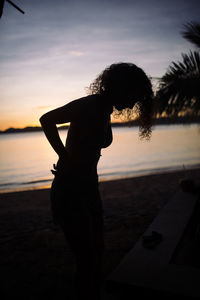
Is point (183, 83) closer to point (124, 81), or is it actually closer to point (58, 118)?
point (124, 81)

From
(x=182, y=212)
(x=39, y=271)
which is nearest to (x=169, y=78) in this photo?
(x=182, y=212)

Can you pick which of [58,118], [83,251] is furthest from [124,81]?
[83,251]

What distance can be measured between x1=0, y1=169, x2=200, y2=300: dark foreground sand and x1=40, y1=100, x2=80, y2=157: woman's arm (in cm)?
169

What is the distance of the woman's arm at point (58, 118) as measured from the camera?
1386mm

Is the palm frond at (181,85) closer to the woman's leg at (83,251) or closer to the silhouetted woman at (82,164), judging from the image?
the silhouetted woman at (82,164)

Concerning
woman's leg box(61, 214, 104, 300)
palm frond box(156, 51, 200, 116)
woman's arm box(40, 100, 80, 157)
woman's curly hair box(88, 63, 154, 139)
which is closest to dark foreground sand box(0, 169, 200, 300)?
woman's leg box(61, 214, 104, 300)

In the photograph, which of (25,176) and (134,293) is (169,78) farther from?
(25,176)

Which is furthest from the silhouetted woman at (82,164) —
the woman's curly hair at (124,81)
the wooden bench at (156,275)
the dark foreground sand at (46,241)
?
the dark foreground sand at (46,241)

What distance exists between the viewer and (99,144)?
5.00 feet

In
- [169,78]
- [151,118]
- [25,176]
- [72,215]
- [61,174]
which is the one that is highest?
[169,78]

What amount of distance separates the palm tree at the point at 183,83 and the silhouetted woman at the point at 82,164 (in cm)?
375

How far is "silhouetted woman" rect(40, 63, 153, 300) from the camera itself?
4.67 ft

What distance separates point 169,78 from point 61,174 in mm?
4400

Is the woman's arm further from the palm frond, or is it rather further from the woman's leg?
the palm frond
